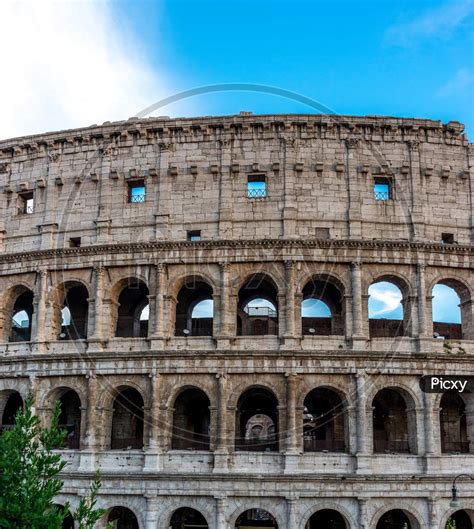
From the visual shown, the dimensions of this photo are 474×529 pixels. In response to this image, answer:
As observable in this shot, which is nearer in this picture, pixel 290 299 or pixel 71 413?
pixel 290 299

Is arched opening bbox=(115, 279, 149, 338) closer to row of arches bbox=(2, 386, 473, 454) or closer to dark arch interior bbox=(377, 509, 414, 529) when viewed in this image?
row of arches bbox=(2, 386, 473, 454)

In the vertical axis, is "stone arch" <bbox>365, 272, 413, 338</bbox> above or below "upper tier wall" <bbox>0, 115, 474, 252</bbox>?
below

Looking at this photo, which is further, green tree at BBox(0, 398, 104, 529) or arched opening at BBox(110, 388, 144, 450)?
arched opening at BBox(110, 388, 144, 450)

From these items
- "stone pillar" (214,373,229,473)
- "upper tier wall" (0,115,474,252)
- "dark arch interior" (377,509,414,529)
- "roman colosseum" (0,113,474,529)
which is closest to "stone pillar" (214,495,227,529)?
"roman colosseum" (0,113,474,529)

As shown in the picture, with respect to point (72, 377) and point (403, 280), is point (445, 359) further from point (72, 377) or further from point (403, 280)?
point (72, 377)

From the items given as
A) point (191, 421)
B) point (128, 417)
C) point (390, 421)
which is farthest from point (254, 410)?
point (390, 421)

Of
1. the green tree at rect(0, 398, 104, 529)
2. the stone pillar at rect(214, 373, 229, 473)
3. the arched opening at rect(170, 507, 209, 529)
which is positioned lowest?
the arched opening at rect(170, 507, 209, 529)

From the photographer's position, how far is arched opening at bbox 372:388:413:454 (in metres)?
26.6

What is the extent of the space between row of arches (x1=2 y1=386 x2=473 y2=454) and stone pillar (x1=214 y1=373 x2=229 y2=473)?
98 cm

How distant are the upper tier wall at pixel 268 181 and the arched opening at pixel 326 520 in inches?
452

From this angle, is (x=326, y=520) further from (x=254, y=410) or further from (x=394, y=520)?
(x=254, y=410)

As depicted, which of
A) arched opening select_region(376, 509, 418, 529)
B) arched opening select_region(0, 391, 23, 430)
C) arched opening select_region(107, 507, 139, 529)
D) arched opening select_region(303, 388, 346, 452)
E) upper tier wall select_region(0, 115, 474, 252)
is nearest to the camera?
arched opening select_region(303, 388, 346, 452)

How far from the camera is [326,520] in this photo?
27922mm

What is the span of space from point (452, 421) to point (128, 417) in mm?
13319
